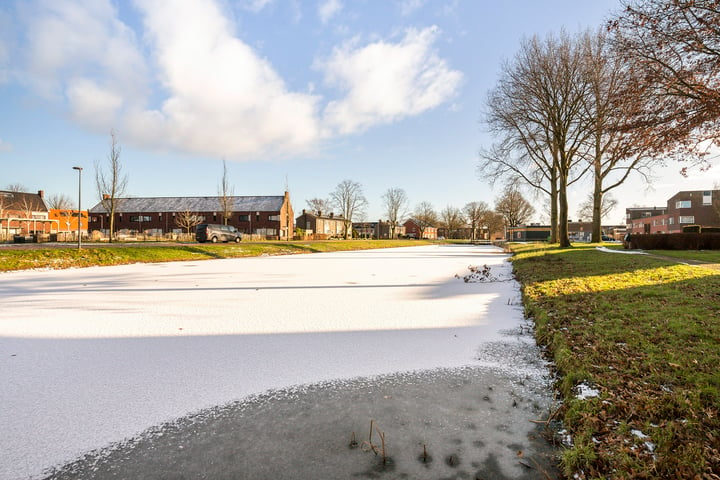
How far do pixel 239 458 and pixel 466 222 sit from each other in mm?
103651

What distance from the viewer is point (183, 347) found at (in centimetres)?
462

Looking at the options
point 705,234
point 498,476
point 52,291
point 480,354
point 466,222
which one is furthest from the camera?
point 466,222

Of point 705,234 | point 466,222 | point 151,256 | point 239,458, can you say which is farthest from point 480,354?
point 466,222

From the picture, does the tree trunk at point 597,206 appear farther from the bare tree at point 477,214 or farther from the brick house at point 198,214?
the bare tree at point 477,214

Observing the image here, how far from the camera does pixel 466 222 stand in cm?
10119

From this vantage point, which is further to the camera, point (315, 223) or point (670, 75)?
point (315, 223)

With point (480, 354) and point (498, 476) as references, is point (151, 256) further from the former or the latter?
point (498, 476)

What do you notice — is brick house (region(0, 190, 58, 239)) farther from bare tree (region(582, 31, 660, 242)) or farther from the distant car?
bare tree (region(582, 31, 660, 242))

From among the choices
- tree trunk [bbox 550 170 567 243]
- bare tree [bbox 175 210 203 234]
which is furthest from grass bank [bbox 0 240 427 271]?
bare tree [bbox 175 210 203 234]

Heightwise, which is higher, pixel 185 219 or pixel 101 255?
pixel 185 219

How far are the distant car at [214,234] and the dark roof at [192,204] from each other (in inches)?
1177

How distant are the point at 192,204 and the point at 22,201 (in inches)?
1112

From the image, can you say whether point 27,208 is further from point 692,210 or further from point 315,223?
point 692,210

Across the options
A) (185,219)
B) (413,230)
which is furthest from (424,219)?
(185,219)
